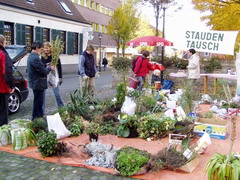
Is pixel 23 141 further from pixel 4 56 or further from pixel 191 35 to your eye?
pixel 191 35

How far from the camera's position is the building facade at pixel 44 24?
20.0 m

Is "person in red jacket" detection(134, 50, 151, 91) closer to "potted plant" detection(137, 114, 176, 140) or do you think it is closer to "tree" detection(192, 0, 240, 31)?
"potted plant" detection(137, 114, 176, 140)

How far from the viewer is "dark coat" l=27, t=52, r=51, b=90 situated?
5.97 metres

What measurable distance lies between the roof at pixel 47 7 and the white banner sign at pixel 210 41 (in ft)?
47.3

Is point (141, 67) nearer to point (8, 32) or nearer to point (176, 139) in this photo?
point (176, 139)

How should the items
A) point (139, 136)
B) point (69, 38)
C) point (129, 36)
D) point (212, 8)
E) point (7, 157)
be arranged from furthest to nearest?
point (129, 36), point (69, 38), point (212, 8), point (139, 136), point (7, 157)

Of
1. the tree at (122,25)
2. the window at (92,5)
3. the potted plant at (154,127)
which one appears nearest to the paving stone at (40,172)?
the potted plant at (154,127)

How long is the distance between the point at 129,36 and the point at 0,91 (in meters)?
29.7

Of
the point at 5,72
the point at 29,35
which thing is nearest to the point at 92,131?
the point at 5,72

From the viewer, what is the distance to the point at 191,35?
366 inches

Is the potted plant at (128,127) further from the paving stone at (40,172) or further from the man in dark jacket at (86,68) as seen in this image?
the man in dark jacket at (86,68)

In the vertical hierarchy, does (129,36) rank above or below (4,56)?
above

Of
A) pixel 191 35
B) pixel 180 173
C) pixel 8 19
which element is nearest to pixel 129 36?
pixel 8 19

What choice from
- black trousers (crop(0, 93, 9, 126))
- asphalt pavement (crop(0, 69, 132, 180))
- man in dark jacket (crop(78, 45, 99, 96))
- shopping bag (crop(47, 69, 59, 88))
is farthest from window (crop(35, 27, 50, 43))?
asphalt pavement (crop(0, 69, 132, 180))
